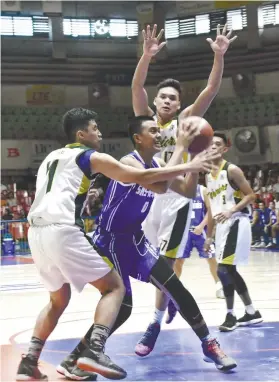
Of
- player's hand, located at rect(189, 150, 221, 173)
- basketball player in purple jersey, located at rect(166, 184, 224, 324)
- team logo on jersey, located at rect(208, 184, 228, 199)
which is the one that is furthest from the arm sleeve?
team logo on jersey, located at rect(208, 184, 228, 199)

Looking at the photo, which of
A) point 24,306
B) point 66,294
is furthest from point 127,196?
point 24,306

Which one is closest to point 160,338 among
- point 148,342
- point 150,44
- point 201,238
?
point 148,342

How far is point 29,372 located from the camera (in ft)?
14.1

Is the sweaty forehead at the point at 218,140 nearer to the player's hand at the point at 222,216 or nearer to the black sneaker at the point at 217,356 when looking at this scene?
the player's hand at the point at 222,216

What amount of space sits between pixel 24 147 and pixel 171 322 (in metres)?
17.1

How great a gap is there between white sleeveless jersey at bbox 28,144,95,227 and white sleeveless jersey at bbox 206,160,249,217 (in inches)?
98.2

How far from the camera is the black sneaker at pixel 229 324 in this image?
19.5 ft

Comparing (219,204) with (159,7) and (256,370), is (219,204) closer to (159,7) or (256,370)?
(256,370)

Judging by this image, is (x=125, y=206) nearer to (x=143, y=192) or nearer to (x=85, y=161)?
(x=143, y=192)

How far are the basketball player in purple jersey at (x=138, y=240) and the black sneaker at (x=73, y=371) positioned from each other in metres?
0.20

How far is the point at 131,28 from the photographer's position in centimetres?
2428

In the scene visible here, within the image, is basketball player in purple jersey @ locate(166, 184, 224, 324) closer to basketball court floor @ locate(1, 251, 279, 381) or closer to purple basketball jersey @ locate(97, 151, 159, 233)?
basketball court floor @ locate(1, 251, 279, 381)

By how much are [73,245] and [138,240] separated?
0.71m

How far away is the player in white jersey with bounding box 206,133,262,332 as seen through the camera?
6.21m
